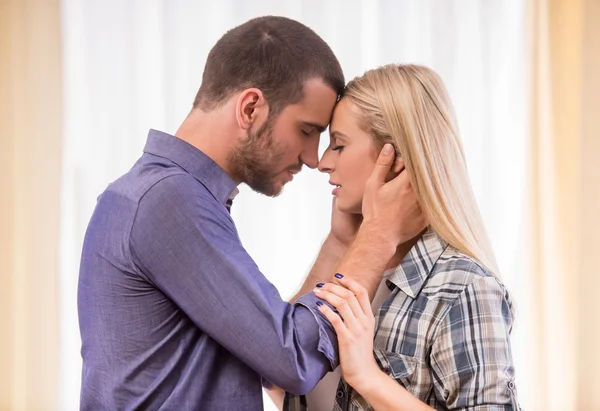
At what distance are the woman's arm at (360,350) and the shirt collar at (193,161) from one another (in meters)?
0.27

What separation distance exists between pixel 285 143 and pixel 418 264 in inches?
14.5

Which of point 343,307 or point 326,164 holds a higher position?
point 326,164

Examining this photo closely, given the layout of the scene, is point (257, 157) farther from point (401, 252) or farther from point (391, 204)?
point (401, 252)

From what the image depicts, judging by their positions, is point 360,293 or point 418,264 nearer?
point 360,293

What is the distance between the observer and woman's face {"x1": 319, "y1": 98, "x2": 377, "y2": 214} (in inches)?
59.0

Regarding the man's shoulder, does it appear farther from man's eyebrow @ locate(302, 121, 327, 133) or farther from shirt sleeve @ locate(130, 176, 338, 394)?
man's eyebrow @ locate(302, 121, 327, 133)

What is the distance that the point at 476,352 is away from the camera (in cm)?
125

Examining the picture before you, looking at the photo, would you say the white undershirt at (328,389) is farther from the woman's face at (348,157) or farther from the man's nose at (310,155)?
the man's nose at (310,155)

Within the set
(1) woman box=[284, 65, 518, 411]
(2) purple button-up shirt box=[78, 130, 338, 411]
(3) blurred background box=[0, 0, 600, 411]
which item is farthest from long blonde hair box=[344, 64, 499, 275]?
(3) blurred background box=[0, 0, 600, 411]

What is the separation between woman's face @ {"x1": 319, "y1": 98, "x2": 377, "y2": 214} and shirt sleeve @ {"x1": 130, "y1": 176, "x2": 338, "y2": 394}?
39 cm
